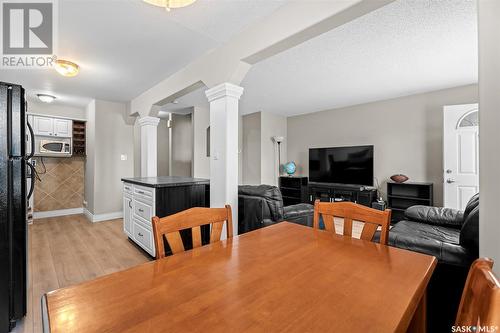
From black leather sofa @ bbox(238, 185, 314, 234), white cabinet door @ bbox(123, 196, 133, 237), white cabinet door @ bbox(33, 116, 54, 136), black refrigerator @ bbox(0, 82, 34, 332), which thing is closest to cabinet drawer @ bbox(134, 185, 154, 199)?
white cabinet door @ bbox(123, 196, 133, 237)

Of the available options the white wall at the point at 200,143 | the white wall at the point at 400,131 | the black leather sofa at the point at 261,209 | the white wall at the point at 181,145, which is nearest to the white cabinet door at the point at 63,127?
the white wall at the point at 181,145

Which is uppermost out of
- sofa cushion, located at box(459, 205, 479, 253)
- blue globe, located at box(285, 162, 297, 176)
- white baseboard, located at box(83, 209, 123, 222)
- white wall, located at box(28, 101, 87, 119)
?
white wall, located at box(28, 101, 87, 119)

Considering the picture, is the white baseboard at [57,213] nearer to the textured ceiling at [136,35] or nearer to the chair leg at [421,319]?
the textured ceiling at [136,35]

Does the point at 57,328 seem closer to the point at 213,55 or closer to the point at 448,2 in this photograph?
the point at 213,55

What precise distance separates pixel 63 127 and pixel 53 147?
473 millimetres

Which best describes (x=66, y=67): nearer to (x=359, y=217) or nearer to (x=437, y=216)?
(x=359, y=217)

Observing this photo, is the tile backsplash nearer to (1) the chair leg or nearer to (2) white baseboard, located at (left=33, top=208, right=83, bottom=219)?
(2) white baseboard, located at (left=33, top=208, right=83, bottom=219)

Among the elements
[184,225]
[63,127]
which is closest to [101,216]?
[63,127]

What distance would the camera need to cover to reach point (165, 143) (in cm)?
633

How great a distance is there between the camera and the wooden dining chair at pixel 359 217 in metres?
1.23

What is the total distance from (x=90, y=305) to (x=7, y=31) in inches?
114

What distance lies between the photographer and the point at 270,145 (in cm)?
615

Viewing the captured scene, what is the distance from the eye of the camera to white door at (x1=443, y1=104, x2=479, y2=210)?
3.45 meters

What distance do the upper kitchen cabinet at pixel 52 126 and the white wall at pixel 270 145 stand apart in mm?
4223
